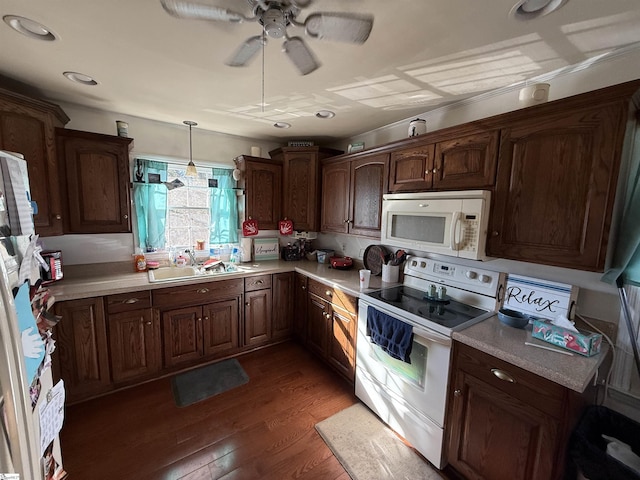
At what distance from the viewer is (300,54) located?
119 cm

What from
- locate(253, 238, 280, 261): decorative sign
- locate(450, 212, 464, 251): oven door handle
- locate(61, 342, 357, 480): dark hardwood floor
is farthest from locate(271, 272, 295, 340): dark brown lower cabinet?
locate(450, 212, 464, 251): oven door handle

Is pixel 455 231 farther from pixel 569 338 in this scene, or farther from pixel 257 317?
pixel 257 317

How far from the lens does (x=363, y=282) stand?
2180mm

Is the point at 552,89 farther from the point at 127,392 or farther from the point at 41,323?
the point at 127,392

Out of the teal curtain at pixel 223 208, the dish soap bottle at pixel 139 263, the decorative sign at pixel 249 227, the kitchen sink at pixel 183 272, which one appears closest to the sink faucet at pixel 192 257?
the kitchen sink at pixel 183 272

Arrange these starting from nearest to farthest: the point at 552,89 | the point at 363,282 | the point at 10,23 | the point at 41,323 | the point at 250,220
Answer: the point at 41,323
the point at 10,23
the point at 552,89
the point at 363,282
the point at 250,220

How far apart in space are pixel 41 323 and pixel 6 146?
5.06 feet

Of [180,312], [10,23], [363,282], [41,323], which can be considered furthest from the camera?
[180,312]

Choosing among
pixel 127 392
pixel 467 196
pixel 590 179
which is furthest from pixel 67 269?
pixel 590 179

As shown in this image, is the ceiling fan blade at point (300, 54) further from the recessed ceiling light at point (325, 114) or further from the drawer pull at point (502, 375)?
the drawer pull at point (502, 375)

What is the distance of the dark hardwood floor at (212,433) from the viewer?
1556 millimetres

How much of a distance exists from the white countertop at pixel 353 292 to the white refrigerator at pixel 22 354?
1.33m

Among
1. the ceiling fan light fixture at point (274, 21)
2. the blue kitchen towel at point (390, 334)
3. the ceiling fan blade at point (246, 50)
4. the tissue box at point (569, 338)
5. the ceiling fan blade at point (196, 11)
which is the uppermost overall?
the ceiling fan light fixture at point (274, 21)

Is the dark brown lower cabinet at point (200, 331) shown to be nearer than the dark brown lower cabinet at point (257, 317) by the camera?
Yes
